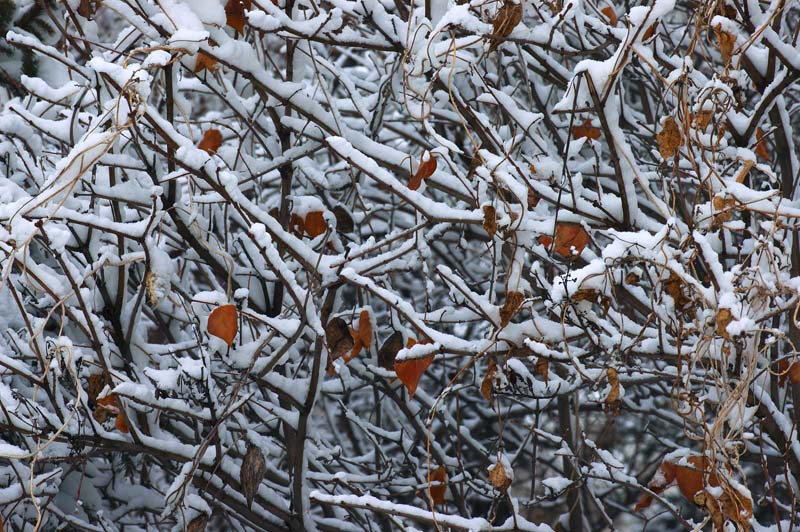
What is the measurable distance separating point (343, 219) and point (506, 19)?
1060 mm

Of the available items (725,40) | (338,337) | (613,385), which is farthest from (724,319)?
(338,337)

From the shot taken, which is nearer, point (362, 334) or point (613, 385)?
point (613, 385)

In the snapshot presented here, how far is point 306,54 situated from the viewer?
278cm

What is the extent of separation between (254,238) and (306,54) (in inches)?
41.8

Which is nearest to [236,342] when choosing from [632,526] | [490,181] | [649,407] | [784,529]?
[490,181]

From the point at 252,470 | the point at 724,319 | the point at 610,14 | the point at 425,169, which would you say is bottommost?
the point at 252,470

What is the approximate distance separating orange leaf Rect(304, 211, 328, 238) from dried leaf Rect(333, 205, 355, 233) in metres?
0.18

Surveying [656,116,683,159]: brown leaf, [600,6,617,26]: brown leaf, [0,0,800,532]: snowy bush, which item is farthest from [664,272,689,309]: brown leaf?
[600,6,617,26]: brown leaf

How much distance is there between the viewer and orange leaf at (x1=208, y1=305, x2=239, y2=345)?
2.01 metres

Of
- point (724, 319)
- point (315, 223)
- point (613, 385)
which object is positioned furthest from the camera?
point (315, 223)

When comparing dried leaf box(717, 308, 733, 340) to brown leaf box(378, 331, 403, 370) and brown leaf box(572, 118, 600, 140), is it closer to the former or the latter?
brown leaf box(378, 331, 403, 370)

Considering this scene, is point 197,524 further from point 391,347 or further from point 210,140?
point 210,140

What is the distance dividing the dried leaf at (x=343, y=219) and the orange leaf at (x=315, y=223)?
0.61ft

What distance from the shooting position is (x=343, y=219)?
9.36ft
